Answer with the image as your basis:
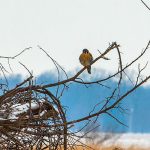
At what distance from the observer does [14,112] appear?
2102 millimetres

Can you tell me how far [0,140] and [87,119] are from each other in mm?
303

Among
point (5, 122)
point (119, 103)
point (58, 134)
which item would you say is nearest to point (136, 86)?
point (119, 103)

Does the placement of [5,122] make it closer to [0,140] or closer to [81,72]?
[0,140]

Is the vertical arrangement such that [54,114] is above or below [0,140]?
above

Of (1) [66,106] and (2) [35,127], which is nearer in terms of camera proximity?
(2) [35,127]

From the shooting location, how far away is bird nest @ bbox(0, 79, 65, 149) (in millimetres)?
1935

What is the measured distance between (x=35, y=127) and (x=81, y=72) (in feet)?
0.82

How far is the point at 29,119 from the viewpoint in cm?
191

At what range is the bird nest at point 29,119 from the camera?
193cm

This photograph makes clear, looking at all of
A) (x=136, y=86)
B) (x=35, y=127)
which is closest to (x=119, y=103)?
(x=136, y=86)

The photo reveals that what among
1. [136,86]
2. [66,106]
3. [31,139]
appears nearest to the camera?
A: [136,86]

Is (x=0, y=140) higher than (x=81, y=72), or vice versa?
(x=81, y=72)

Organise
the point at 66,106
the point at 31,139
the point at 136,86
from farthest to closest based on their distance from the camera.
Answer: the point at 66,106 → the point at 31,139 → the point at 136,86

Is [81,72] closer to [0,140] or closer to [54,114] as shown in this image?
[54,114]
